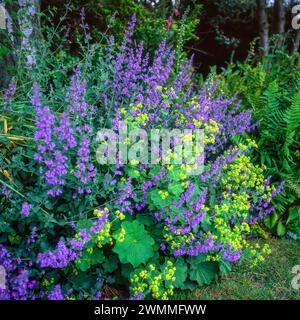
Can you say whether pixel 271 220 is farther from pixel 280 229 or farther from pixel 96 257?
pixel 96 257

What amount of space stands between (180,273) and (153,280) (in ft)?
0.99

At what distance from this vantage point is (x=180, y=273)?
315cm

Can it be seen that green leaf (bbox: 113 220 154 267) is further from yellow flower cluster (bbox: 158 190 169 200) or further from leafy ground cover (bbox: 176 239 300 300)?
leafy ground cover (bbox: 176 239 300 300)

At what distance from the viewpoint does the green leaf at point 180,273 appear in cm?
313

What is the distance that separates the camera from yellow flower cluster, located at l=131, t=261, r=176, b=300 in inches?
111

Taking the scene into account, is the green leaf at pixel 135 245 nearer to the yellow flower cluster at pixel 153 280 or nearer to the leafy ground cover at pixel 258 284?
the yellow flower cluster at pixel 153 280

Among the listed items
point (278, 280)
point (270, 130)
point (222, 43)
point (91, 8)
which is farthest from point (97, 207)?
point (222, 43)

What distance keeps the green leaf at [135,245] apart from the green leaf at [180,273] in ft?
1.00

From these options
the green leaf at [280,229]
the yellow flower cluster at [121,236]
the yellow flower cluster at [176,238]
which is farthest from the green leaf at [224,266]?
the green leaf at [280,229]

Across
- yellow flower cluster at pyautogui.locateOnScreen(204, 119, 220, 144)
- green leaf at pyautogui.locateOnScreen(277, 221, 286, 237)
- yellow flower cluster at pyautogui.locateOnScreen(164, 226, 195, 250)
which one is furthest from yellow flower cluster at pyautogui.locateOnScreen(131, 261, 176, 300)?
green leaf at pyautogui.locateOnScreen(277, 221, 286, 237)

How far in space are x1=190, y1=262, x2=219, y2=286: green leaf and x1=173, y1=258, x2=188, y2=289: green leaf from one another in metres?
0.09

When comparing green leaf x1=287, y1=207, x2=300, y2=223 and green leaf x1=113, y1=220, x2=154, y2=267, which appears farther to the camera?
green leaf x1=287, y1=207, x2=300, y2=223

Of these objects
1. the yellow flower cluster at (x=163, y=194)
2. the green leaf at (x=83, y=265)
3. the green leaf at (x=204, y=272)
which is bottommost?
the green leaf at (x=204, y=272)

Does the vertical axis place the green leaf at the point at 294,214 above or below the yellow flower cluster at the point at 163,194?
below
